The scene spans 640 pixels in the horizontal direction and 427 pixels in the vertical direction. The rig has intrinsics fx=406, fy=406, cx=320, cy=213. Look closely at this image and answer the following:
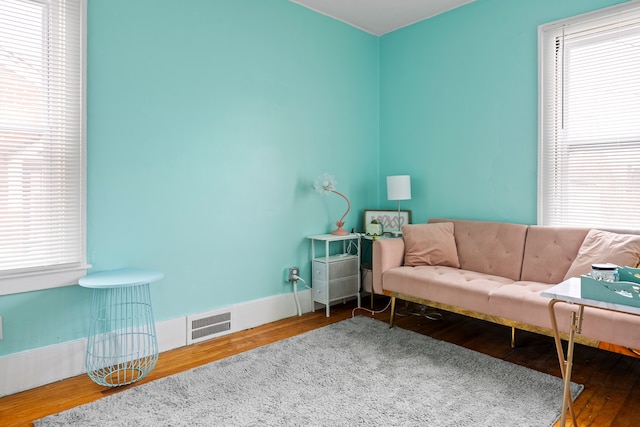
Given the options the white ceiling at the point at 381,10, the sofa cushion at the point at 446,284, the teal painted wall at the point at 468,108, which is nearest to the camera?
the sofa cushion at the point at 446,284

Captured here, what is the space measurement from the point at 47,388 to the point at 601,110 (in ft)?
12.9

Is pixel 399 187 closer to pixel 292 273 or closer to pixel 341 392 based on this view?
pixel 292 273

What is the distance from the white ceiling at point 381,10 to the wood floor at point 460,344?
272 cm

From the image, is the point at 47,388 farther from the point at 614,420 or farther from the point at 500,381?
the point at 614,420

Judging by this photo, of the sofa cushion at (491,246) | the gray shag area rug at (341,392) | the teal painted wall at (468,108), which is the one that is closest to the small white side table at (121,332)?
the gray shag area rug at (341,392)

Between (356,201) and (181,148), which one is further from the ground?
(181,148)

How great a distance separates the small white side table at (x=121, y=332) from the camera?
7.77 ft

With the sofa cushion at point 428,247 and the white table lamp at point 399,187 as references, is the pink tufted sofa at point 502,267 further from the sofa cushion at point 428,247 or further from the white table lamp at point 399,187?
the white table lamp at point 399,187

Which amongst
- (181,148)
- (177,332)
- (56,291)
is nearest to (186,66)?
(181,148)

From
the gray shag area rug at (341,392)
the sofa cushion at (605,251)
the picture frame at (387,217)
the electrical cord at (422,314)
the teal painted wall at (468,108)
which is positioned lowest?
the gray shag area rug at (341,392)

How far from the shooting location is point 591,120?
2.90 meters

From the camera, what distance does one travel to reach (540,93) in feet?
10.1

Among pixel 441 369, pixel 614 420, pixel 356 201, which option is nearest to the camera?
pixel 614 420

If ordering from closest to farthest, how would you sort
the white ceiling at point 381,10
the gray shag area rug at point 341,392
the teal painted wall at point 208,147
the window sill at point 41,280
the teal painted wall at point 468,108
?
the gray shag area rug at point 341,392
the window sill at point 41,280
the teal painted wall at point 208,147
the teal painted wall at point 468,108
the white ceiling at point 381,10
